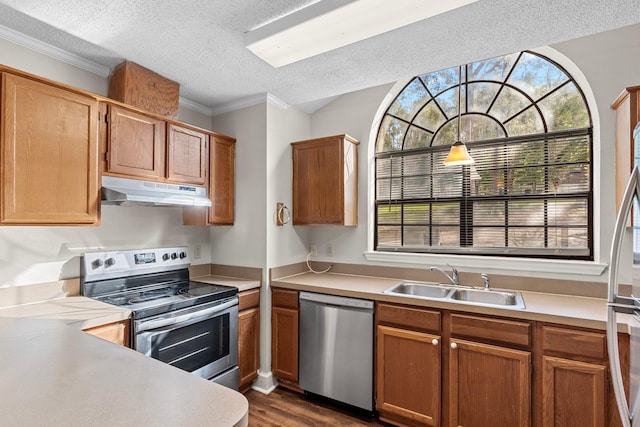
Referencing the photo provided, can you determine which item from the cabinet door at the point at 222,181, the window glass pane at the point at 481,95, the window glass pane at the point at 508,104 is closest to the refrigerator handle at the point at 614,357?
the window glass pane at the point at 508,104

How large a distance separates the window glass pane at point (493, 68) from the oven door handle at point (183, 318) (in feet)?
8.87

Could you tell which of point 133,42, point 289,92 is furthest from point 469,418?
point 133,42

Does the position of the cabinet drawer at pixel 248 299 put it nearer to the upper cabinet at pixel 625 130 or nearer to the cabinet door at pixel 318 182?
the cabinet door at pixel 318 182

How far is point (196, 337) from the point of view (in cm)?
222

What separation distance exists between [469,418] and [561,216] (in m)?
1.57

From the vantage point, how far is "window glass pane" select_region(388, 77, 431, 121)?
2945mm

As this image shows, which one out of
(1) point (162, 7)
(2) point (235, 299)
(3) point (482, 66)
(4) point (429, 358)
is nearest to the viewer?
(1) point (162, 7)

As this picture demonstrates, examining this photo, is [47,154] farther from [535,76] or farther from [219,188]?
[535,76]

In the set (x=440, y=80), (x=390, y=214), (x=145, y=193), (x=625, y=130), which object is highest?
(x=440, y=80)

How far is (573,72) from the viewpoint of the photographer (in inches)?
91.2

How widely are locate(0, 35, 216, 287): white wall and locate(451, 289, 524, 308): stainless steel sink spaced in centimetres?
243

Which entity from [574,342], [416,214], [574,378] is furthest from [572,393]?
[416,214]

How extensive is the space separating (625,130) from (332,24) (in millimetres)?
1838

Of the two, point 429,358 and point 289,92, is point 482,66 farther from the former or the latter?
point 429,358
